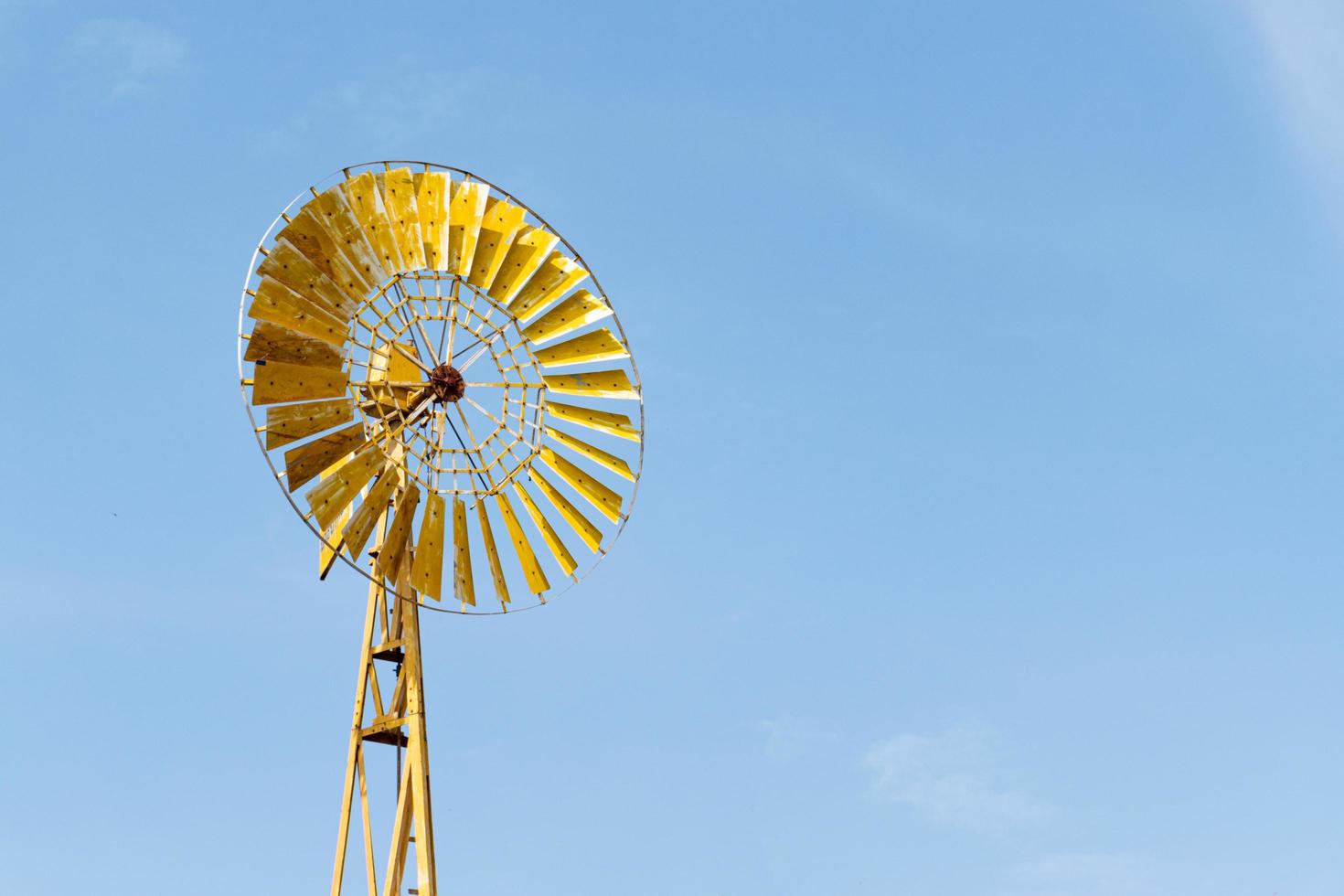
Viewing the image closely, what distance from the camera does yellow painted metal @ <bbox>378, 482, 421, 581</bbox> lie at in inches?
689

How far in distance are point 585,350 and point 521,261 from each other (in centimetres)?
117

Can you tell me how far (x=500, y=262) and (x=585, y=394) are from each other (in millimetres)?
1644

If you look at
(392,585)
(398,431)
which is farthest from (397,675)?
(398,431)

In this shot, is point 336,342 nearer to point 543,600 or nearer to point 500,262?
point 500,262

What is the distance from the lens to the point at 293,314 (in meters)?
17.0

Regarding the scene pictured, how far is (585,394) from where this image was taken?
63.7ft

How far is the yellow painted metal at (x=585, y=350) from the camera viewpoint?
19234mm

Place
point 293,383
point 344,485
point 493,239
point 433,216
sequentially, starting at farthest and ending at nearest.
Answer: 1. point 493,239
2. point 433,216
3. point 344,485
4. point 293,383

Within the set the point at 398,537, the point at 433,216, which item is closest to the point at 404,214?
the point at 433,216

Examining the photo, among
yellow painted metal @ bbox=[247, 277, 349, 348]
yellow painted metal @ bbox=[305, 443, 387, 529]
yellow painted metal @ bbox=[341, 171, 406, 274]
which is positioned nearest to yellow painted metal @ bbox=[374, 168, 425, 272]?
yellow painted metal @ bbox=[341, 171, 406, 274]

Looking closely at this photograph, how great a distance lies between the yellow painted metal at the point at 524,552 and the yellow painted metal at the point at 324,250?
2528 mm

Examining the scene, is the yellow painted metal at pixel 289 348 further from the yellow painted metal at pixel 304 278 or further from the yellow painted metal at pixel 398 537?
the yellow painted metal at pixel 398 537

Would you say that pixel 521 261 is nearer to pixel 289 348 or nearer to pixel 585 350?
pixel 585 350

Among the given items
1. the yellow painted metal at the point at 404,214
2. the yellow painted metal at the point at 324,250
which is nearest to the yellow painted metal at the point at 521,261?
the yellow painted metal at the point at 404,214
